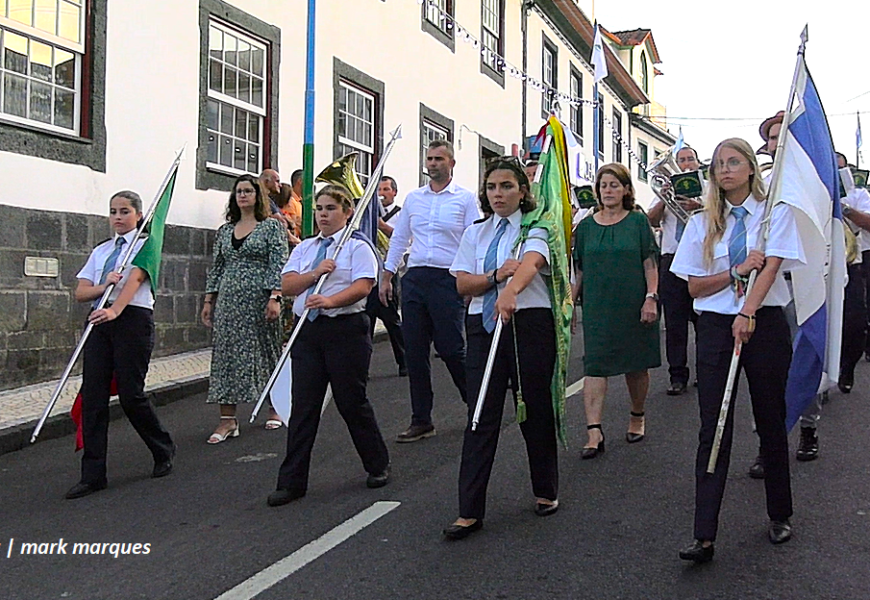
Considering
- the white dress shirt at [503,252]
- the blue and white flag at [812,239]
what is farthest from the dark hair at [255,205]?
the blue and white flag at [812,239]

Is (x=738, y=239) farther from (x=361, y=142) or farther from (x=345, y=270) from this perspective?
(x=361, y=142)

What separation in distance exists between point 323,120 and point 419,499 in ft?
29.8

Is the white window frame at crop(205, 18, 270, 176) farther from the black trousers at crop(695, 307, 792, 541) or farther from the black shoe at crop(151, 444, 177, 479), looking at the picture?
the black trousers at crop(695, 307, 792, 541)

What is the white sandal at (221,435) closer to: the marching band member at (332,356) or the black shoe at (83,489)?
the black shoe at (83,489)

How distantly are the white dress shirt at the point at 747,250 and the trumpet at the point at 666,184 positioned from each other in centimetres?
299

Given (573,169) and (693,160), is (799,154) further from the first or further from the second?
(573,169)

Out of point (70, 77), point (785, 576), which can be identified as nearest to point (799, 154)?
point (785, 576)

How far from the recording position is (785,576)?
416cm

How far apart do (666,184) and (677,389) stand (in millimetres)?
1708

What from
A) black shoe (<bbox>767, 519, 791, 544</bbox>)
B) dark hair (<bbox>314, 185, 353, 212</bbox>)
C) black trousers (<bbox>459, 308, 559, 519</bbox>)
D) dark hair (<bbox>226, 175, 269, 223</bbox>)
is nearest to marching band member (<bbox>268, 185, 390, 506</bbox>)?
dark hair (<bbox>314, 185, 353, 212</bbox>)

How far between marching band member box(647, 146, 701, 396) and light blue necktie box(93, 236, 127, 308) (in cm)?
427

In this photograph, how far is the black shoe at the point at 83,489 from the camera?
227 inches

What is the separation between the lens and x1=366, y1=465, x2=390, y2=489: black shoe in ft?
18.9

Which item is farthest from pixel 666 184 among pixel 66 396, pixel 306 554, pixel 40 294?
pixel 40 294
